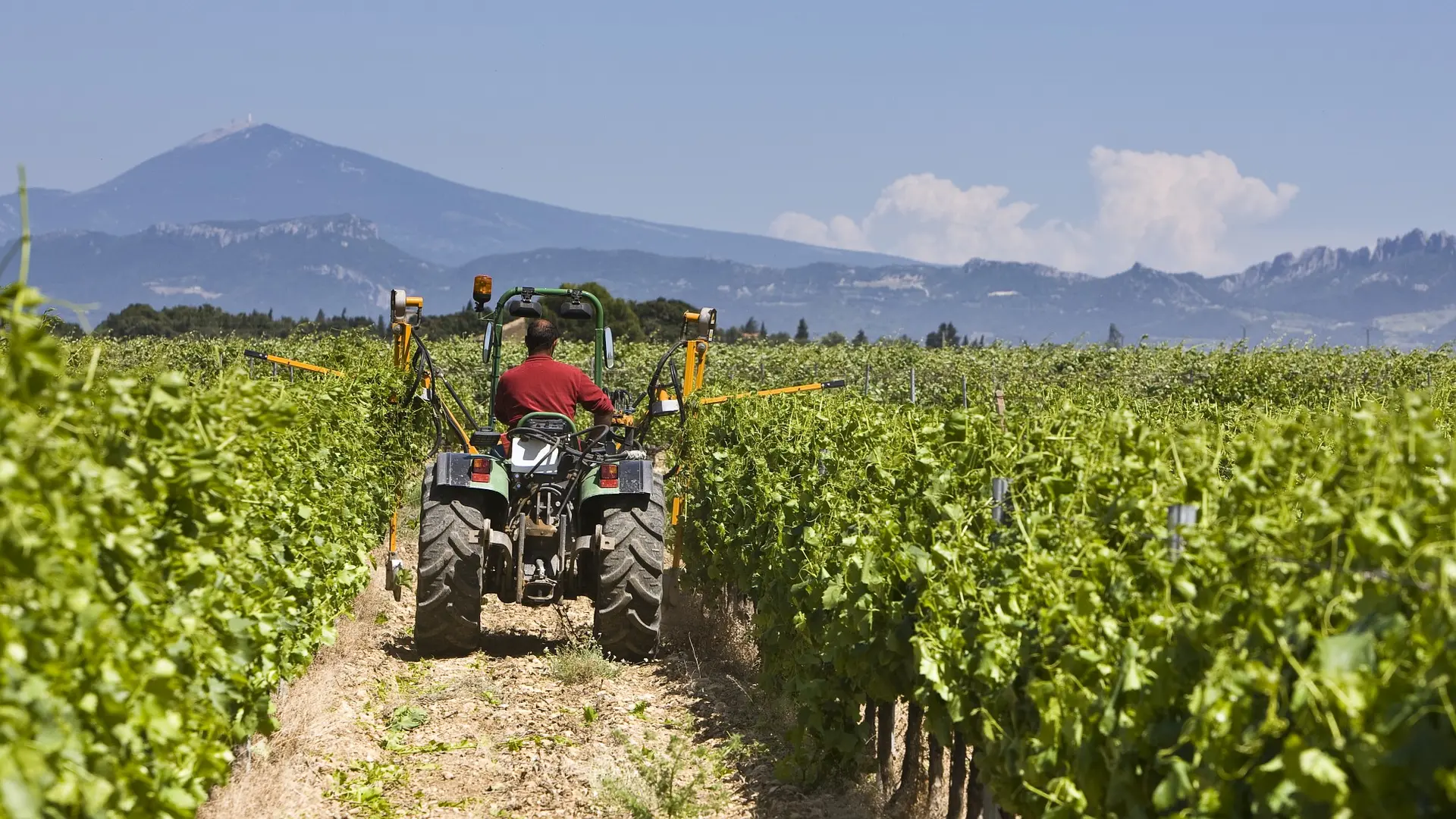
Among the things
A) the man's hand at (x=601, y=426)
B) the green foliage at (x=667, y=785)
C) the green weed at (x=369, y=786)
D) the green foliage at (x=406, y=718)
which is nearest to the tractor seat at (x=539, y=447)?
the man's hand at (x=601, y=426)

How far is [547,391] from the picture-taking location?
25.6 feet

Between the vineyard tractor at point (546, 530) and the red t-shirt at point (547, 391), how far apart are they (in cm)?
11

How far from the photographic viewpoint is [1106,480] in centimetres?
416

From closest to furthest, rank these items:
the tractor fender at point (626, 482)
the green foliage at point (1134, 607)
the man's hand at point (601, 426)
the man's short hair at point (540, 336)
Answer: the green foliage at point (1134, 607)
the tractor fender at point (626, 482)
the man's hand at point (601, 426)
the man's short hair at point (540, 336)

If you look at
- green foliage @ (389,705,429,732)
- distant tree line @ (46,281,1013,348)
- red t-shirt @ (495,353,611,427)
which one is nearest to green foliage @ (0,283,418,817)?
green foliage @ (389,705,429,732)

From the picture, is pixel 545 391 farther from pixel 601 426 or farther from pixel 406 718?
pixel 406 718

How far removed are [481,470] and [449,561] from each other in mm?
500

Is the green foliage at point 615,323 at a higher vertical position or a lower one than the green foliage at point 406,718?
higher

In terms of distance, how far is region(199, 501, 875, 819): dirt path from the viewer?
541 centimetres

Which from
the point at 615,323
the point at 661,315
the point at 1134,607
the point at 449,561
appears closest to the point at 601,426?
the point at 449,561

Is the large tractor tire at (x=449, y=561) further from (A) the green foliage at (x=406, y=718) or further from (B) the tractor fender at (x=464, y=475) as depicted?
(A) the green foliage at (x=406, y=718)

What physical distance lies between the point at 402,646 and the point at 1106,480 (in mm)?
5036

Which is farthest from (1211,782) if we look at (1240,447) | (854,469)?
(854,469)

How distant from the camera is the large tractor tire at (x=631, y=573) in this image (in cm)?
729
